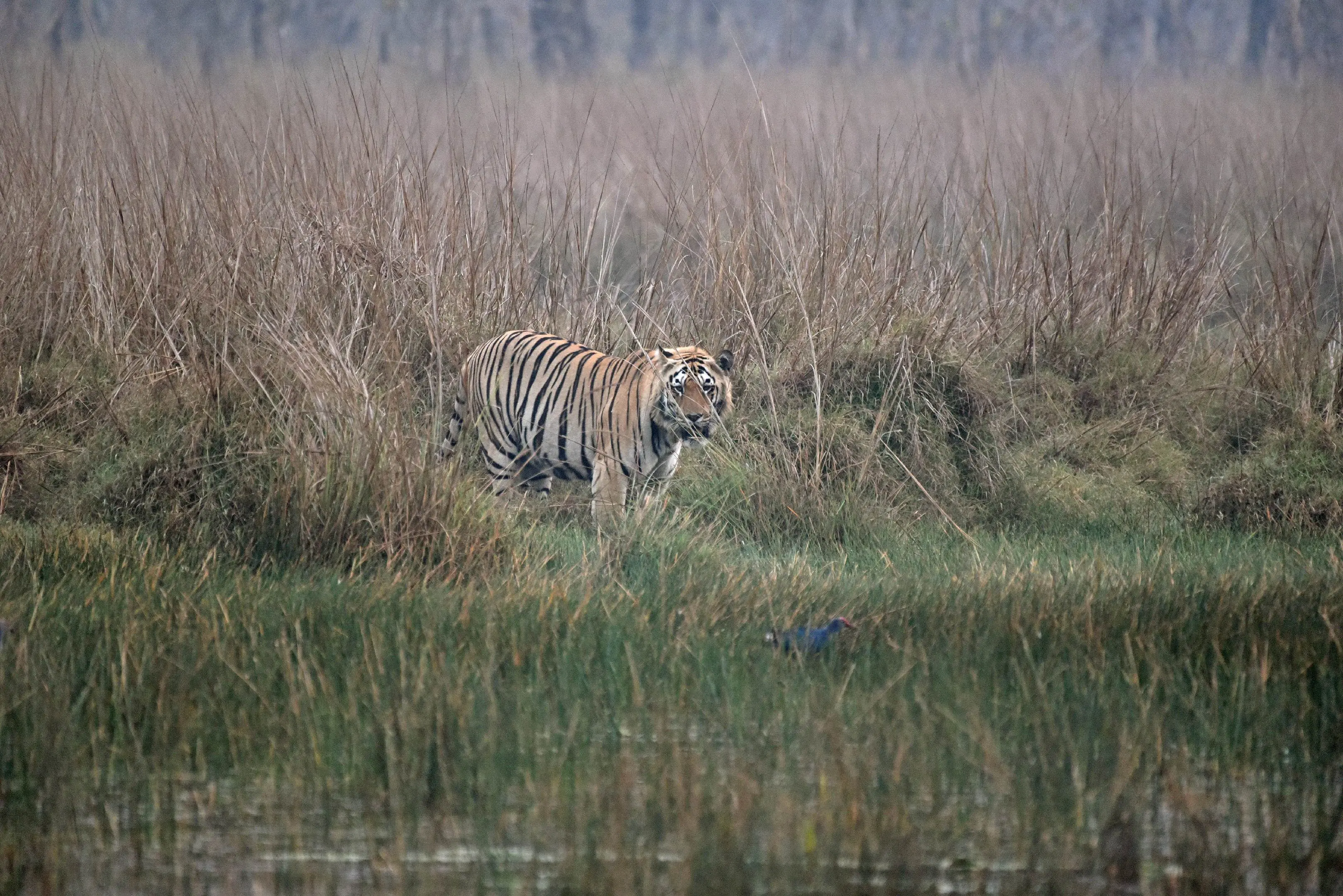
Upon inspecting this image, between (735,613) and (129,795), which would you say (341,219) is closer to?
(735,613)

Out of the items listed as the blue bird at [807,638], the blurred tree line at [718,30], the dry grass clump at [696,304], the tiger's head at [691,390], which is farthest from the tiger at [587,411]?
the blurred tree line at [718,30]

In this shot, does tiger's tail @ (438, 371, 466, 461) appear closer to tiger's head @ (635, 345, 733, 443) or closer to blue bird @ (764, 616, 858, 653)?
tiger's head @ (635, 345, 733, 443)

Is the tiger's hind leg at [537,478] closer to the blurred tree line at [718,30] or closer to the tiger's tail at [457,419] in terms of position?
the tiger's tail at [457,419]

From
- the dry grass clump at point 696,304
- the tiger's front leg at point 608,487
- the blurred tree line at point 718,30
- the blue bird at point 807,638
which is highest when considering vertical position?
the blue bird at point 807,638

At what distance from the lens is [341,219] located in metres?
7.56

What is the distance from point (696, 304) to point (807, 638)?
13.5ft

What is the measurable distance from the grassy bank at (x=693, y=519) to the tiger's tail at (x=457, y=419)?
164mm

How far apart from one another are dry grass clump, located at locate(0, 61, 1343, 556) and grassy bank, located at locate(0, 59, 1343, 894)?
4 cm

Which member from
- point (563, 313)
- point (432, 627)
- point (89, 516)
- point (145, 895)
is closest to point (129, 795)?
point (145, 895)

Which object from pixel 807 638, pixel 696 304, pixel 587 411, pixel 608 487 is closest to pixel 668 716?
pixel 807 638

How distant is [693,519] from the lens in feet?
20.8

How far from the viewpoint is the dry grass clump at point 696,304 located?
667 cm

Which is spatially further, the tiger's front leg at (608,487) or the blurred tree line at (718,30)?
the blurred tree line at (718,30)

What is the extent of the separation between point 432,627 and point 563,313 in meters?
4.19
